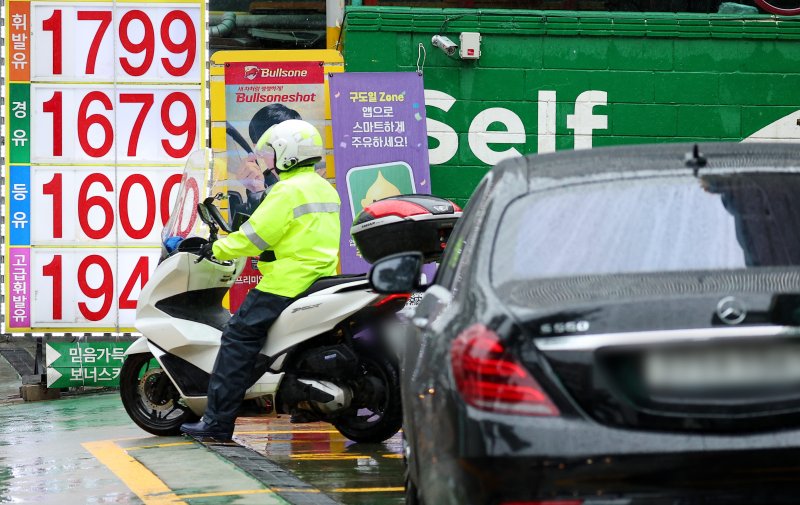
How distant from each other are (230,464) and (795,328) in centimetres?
384

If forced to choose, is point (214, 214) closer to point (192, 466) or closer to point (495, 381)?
point (192, 466)

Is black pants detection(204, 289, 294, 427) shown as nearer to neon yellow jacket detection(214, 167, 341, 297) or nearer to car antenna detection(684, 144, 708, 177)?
neon yellow jacket detection(214, 167, 341, 297)

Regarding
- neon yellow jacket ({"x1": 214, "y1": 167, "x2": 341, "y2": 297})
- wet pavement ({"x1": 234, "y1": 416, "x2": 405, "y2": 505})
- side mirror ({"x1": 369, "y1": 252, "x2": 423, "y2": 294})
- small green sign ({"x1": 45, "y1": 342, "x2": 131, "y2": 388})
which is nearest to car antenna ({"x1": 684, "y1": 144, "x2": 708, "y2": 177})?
side mirror ({"x1": 369, "y1": 252, "x2": 423, "y2": 294})

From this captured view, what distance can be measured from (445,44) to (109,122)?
286cm

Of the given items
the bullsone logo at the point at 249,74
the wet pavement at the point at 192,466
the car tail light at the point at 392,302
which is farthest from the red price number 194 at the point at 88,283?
the car tail light at the point at 392,302

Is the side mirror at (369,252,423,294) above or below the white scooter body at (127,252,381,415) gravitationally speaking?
above

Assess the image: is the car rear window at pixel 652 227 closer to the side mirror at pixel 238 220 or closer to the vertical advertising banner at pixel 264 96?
the side mirror at pixel 238 220

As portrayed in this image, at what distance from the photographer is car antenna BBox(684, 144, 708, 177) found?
4051 mm

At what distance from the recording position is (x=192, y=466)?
6.68 metres

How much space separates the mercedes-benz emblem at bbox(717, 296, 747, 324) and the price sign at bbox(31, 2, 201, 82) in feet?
27.2

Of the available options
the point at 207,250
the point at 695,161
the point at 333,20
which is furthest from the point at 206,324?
the point at 333,20

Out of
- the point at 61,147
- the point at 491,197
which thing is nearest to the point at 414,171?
the point at 61,147

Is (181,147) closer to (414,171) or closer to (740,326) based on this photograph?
(414,171)

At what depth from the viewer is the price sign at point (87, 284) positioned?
11.2 meters
